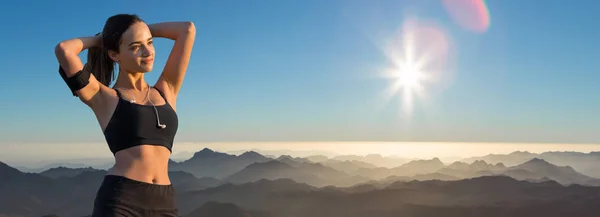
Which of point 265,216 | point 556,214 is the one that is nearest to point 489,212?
point 556,214

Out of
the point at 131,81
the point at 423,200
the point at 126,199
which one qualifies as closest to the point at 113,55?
the point at 131,81

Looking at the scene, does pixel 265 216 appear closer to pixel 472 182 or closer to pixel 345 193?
pixel 345 193

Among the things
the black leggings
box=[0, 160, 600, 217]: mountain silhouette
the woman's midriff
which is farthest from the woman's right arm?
box=[0, 160, 600, 217]: mountain silhouette

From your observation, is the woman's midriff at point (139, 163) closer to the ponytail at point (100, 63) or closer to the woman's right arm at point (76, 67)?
the woman's right arm at point (76, 67)

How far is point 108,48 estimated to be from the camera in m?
4.25

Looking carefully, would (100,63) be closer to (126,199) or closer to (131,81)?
(131,81)

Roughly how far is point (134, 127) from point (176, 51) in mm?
946

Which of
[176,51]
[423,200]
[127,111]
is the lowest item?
[423,200]

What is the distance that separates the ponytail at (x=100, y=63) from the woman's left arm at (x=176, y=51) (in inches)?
15.6

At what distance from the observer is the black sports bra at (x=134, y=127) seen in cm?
396

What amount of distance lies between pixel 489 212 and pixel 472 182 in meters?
38.8

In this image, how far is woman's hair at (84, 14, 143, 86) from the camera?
414cm

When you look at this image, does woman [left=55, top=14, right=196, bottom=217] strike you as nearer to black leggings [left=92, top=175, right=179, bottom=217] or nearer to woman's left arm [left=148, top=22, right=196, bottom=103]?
black leggings [left=92, top=175, right=179, bottom=217]

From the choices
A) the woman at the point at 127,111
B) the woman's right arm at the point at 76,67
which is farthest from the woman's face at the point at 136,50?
the woman's right arm at the point at 76,67
